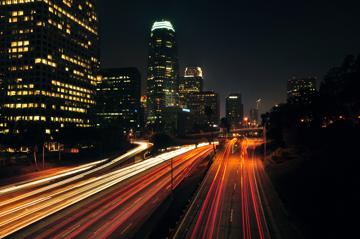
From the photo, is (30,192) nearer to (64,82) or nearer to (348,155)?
(348,155)

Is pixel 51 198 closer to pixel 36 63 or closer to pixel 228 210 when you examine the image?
pixel 228 210

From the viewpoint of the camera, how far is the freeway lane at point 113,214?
30.6 metres

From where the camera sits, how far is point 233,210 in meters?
38.4

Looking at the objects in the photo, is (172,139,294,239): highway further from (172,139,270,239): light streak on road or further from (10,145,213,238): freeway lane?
(10,145,213,238): freeway lane

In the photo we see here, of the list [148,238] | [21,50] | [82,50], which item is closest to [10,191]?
[148,238]

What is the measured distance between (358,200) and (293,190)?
12806mm

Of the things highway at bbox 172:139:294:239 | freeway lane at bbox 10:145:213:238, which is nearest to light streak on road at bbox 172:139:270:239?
highway at bbox 172:139:294:239

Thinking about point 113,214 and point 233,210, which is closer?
point 113,214

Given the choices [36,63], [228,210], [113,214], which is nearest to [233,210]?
[228,210]

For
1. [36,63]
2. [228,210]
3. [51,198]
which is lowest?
[228,210]

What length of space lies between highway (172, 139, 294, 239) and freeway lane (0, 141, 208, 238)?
16786 mm

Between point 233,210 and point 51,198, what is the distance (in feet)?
86.7

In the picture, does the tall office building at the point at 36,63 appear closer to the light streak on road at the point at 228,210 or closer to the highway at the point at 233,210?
the light streak on road at the point at 228,210

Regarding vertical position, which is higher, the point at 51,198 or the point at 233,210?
the point at 51,198
